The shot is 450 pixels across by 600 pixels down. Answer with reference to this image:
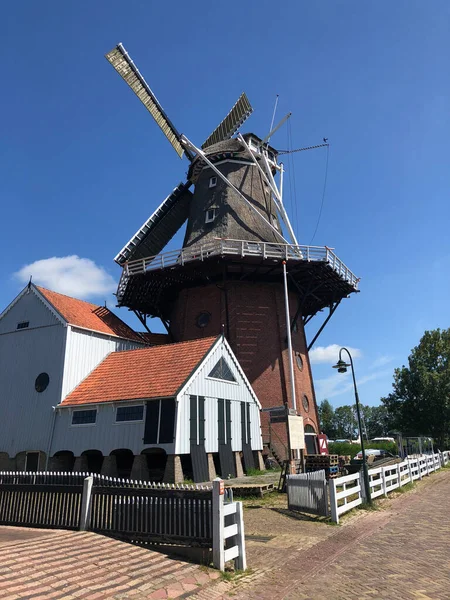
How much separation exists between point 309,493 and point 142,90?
33067mm

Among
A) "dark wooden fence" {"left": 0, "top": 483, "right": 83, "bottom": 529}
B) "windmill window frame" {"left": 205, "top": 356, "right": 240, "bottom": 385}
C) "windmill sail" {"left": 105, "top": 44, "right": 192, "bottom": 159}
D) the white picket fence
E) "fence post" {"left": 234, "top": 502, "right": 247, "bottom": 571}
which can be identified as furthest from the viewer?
"windmill sail" {"left": 105, "top": 44, "right": 192, "bottom": 159}

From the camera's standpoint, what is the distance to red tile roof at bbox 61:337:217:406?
19.2 meters

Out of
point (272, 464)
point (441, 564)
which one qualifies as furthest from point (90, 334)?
point (441, 564)

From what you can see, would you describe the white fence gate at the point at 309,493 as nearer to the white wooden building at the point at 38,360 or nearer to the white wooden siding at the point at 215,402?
the white wooden siding at the point at 215,402

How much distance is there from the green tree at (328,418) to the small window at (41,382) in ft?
340

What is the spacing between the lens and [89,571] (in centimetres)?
681

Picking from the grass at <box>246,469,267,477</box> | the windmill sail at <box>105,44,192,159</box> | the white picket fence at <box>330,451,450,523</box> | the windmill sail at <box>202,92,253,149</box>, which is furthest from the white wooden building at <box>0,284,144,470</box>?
the windmill sail at <box>202,92,253,149</box>

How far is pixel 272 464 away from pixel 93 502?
645 inches

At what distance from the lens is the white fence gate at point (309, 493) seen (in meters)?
12.4

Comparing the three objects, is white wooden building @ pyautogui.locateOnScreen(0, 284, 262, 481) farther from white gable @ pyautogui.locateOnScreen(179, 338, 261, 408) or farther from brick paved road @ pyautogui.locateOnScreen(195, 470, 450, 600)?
brick paved road @ pyautogui.locateOnScreen(195, 470, 450, 600)

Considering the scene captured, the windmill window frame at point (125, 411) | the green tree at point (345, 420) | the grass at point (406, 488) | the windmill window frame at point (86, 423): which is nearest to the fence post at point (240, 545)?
the windmill window frame at point (125, 411)

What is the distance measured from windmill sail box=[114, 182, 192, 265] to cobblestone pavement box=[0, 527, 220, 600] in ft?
82.9

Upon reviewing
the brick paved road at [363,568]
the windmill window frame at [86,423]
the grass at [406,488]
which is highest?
the windmill window frame at [86,423]

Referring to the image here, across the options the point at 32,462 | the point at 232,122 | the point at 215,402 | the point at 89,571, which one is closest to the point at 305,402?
the point at 215,402
